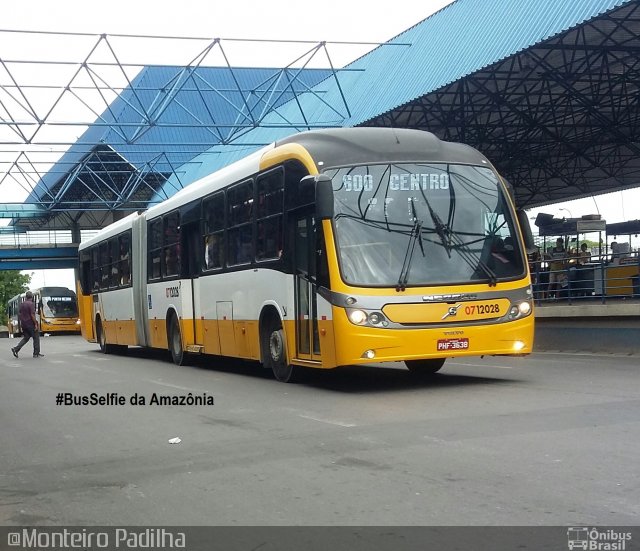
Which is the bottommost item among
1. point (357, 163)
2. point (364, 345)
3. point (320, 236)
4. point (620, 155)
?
point (364, 345)

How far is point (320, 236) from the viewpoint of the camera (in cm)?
1151

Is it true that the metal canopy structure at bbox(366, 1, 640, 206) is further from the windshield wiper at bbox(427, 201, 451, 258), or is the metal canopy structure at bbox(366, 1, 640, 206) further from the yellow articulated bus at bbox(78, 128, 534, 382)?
the windshield wiper at bbox(427, 201, 451, 258)

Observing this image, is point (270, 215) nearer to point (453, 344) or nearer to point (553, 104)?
point (453, 344)

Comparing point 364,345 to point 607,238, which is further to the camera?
point 607,238

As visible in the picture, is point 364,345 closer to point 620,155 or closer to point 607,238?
point 607,238

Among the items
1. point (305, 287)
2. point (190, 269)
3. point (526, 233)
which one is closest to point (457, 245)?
point (526, 233)

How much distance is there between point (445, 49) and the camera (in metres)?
24.7

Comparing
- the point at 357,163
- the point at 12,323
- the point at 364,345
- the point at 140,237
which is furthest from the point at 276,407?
the point at 12,323

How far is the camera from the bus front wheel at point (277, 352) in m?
13.0

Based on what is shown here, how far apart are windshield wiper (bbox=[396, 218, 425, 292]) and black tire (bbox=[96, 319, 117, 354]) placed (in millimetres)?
15742

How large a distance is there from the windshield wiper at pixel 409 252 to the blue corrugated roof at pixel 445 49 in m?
8.80

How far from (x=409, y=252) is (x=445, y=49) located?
14737mm

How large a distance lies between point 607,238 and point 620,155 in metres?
12.9

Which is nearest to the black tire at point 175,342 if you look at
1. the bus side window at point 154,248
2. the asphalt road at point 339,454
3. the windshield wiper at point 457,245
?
the bus side window at point 154,248
